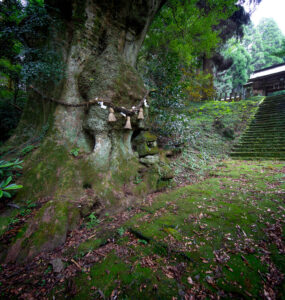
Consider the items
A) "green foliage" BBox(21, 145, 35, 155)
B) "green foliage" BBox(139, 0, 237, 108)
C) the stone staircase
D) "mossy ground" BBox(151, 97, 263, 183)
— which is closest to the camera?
"green foliage" BBox(21, 145, 35, 155)

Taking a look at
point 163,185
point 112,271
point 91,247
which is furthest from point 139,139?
point 112,271

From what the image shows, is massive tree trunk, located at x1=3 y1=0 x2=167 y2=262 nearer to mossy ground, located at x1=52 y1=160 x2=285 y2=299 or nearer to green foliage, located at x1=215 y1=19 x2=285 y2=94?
mossy ground, located at x1=52 y1=160 x2=285 y2=299

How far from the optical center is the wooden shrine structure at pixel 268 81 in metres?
16.2

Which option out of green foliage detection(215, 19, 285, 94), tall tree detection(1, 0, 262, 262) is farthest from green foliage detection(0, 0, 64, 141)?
green foliage detection(215, 19, 285, 94)

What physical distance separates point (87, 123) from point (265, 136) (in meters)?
10.1

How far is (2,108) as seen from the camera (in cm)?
536

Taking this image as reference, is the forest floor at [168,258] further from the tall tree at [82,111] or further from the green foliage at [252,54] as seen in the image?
the green foliage at [252,54]

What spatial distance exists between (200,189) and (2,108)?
7343mm

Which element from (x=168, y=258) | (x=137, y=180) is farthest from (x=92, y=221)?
(x=168, y=258)

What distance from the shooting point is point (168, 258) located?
201cm

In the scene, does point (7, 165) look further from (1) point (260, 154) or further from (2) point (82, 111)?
(1) point (260, 154)

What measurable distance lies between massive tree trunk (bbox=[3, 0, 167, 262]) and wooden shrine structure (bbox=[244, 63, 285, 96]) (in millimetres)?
17059

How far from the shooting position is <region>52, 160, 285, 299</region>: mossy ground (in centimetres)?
163

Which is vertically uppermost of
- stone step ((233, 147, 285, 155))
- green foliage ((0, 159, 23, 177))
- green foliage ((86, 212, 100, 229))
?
green foliage ((0, 159, 23, 177))
